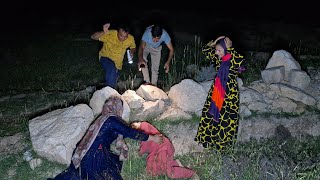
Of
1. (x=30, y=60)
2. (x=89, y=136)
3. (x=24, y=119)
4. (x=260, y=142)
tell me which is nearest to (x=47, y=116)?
(x=24, y=119)

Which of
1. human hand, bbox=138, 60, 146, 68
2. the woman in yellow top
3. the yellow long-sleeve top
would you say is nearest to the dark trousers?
the woman in yellow top

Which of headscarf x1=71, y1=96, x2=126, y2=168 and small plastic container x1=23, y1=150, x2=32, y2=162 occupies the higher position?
headscarf x1=71, y1=96, x2=126, y2=168

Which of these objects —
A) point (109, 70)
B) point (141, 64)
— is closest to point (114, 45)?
point (109, 70)

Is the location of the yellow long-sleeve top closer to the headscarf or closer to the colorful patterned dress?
the colorful patterned dress

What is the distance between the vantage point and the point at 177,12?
1852 cm

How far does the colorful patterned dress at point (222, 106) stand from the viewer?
5676 mm

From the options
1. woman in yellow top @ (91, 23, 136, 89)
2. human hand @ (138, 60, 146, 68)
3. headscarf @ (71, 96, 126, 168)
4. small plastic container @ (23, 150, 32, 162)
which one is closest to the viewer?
headscarf @ (71, 96, 126, 168)

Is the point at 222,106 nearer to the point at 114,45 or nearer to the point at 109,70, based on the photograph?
the point at 109,70

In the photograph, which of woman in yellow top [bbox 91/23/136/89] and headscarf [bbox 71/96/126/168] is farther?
woman in yellow top [bbox 91/23/136/89]

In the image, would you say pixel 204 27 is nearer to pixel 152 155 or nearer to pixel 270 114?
pixel 270 114

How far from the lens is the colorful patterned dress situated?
568 cm

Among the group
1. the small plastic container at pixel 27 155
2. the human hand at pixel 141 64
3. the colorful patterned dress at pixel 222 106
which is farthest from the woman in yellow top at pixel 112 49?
the small plastic container at pixel 27 155

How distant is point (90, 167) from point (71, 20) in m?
13.1

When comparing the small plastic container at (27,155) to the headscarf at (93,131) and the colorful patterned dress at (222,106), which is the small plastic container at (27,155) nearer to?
the headscarf at (93,131)
